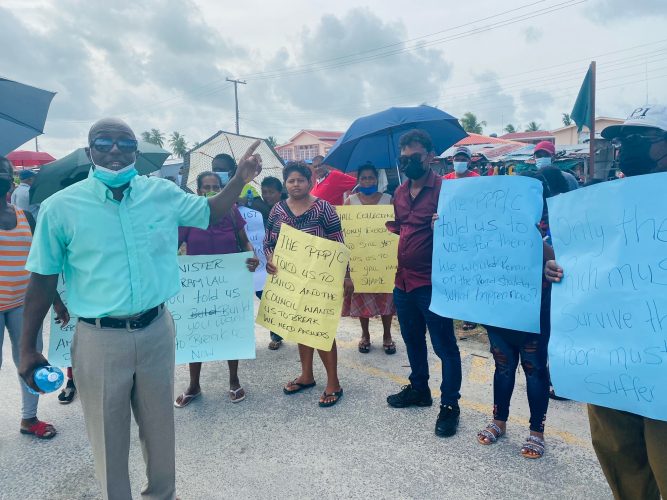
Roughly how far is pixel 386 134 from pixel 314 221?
5.91 ft

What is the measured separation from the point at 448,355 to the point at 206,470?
1.83 metres

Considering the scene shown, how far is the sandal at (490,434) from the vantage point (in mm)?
3100

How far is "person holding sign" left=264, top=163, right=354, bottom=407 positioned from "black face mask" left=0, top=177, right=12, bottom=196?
193cm

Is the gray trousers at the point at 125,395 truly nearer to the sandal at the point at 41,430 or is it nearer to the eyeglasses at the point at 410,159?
the sandal at the point at 41,430

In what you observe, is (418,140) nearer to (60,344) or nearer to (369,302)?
(369,302)

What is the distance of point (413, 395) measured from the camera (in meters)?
3.68

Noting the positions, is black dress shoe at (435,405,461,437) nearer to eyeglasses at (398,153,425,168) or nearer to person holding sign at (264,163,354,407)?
person holding sign at (264,163,354,407)

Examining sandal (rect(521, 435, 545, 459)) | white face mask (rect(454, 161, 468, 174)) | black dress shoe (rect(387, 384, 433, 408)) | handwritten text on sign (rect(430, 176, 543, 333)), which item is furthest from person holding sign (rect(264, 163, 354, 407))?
white face mask (rect(454, 161, 468, 174))

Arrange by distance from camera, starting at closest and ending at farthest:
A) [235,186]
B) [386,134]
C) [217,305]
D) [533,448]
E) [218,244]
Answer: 1. [235,186]
2. [533,448]
3. [217,305]
4. [218,244]
5. [386,134]

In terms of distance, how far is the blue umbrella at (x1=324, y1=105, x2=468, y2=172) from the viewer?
14.5ft

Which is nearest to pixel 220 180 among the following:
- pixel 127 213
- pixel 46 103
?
pixel 46 103

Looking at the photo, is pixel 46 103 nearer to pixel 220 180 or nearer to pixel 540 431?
pixel 220 180

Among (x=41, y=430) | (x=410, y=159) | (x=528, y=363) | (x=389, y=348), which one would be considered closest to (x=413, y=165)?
(x=410, y=159)

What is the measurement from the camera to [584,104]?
10359mm
